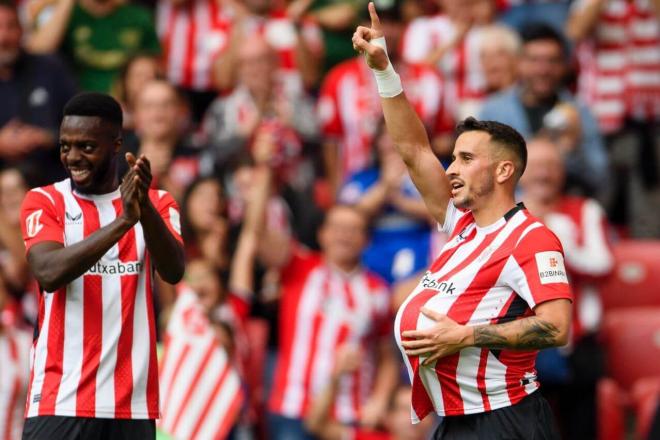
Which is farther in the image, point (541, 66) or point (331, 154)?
point (331, 154)

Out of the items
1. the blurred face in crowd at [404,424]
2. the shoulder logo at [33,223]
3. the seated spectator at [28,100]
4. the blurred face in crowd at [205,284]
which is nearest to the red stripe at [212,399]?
the blurred face in crowd at [205,284]

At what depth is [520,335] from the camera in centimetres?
564

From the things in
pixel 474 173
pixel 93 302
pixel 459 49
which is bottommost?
pixel 93 302

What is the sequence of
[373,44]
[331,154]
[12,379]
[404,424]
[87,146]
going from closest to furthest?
[87,146] < [373,44] < [404,424] < [12,379] < [331,154]

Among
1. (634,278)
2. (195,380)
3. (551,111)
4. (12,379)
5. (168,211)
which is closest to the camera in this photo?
(168,211)

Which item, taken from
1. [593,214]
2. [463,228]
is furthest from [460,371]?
[593,214]

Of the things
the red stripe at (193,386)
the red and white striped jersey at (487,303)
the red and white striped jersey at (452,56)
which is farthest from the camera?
the red and white striped jersey at (452,56)

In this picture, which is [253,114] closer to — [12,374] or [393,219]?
[393,219]

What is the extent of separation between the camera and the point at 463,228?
20.4 ft

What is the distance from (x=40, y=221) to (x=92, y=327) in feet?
1.64

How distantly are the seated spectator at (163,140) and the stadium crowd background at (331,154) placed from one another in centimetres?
2

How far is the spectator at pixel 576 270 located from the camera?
9.16 meters

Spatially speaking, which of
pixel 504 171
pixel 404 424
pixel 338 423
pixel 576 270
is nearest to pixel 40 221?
pixel 504 171

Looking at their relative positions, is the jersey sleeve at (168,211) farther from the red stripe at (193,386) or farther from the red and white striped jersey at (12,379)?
the red and white striped jersey at (12,379)
